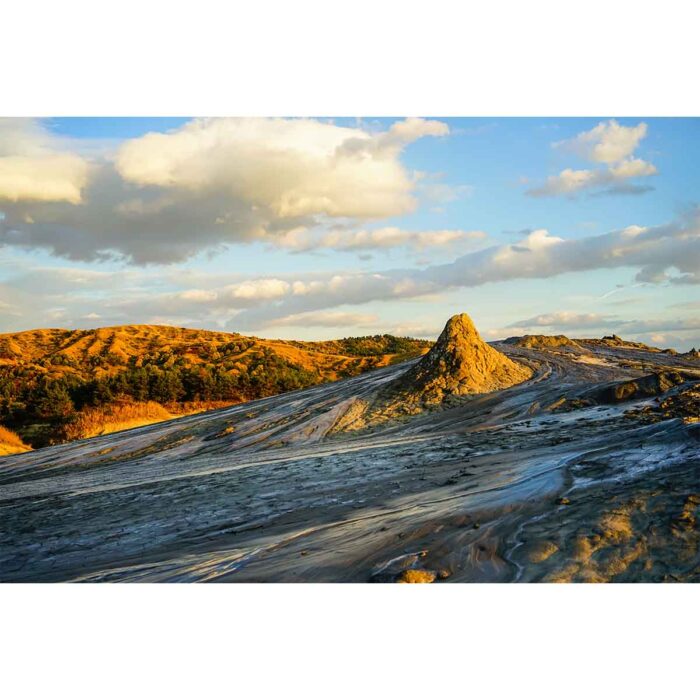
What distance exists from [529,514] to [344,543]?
153 cm

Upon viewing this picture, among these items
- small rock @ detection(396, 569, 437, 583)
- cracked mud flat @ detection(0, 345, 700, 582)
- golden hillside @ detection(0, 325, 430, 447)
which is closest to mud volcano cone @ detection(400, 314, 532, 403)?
cracked mud flat @ detection(0, 345, 700, 582)

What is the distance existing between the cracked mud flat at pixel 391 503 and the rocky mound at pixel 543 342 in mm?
5196

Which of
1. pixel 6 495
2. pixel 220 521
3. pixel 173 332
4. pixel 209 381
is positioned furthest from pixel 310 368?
pixel 220 521

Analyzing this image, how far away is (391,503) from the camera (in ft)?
21.9

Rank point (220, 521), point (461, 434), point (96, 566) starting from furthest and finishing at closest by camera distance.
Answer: point (461, 434)
point (220, 521)
point (96, 566)

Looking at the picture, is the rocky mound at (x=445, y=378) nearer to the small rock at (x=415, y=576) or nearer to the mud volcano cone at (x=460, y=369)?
the mud volcano cone at (x=460, y=369)

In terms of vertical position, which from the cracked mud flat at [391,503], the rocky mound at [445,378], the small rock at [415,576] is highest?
the rocky mound at [445,378]

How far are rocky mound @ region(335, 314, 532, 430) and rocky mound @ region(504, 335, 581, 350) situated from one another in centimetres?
328

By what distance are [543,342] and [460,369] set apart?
5625 mm

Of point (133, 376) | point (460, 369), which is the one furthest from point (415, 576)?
point (133, 376)

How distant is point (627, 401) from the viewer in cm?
1036

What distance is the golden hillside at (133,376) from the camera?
27078 mm

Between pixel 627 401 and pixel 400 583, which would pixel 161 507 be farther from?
pixel 627 401

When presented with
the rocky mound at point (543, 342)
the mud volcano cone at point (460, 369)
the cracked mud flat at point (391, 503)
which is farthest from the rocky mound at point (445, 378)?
the rocky mound at point (543, 342)
